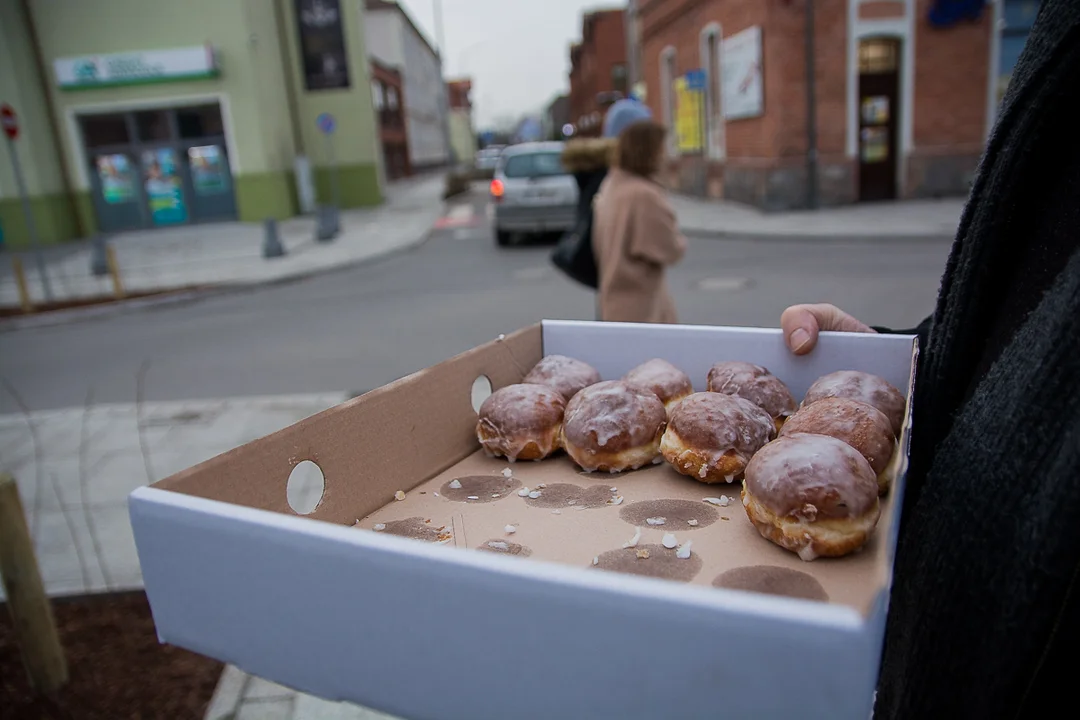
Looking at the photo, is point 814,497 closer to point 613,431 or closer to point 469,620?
point 613,431

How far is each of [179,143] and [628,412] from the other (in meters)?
24.1

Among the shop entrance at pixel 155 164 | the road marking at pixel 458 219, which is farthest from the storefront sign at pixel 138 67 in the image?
the road marking at pixel 458 219

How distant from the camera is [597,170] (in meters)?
5.28

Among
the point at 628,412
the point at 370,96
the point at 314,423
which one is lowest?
the point at 628,412

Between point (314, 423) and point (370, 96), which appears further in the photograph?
point (370, 96)

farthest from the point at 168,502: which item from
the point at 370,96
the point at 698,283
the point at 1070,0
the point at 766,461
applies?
the point at 370,96

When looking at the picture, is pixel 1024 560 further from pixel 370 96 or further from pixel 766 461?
pixel 370 96

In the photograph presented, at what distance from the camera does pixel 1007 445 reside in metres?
0.88

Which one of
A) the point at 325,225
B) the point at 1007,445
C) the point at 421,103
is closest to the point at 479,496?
the point at 1007,445

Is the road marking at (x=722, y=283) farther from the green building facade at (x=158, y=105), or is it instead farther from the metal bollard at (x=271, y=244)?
the green building facade at (x=158, y=105)

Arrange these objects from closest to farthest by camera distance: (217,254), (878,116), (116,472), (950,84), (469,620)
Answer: (469,620), (116,472), (950,84), (878,116), (217,254)

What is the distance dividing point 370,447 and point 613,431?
462 mm

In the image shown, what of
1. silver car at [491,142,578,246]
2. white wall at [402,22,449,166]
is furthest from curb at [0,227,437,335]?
white wall at [402,22,449,166]

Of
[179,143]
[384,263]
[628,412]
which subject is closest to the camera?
[628,412]
